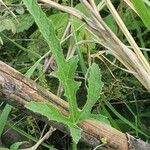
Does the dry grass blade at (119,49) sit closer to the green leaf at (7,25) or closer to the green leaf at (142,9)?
the green leaf at (142,9)

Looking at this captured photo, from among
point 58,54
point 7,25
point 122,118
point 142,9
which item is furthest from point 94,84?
point 7,25

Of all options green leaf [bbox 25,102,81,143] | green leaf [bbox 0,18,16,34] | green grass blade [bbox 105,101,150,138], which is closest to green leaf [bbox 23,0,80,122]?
green leaf [bbox 25,102,81,143]

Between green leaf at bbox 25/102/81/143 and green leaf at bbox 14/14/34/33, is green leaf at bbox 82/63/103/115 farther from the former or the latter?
green leaf at bbox 14/14/34/33

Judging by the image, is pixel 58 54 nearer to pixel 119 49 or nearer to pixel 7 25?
pixel 119 49

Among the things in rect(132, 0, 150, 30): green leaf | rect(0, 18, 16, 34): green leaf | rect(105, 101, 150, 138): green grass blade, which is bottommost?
rect(105, 101, 150, 138): green grass blade

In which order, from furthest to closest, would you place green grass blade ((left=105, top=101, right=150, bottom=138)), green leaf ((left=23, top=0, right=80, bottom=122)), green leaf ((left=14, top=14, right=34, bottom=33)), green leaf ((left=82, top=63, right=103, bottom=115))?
green leaf ((left=14, top=14, right=34, bottom=33)), green grass blade ((left=105, top=101, right=150, bottom=138)), green leaf ((left=82, top=63, right=103, bottom=115)), green leaf ((left=23, top=0, right=80, bottom=122))

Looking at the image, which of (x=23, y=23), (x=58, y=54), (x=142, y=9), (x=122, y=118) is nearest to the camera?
(x=58, y=54)

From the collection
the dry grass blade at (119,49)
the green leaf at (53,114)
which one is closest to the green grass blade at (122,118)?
the dry grass blade at (119,49)

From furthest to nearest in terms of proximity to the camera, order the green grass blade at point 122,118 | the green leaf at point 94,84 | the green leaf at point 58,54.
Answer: the green grass blade at point 122,118, the green leaf at point 94,84, the green leaf at point 58,54

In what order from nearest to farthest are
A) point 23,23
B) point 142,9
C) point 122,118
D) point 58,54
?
point 58,54 → point 142,9 → point 122,118 → point 23,23
